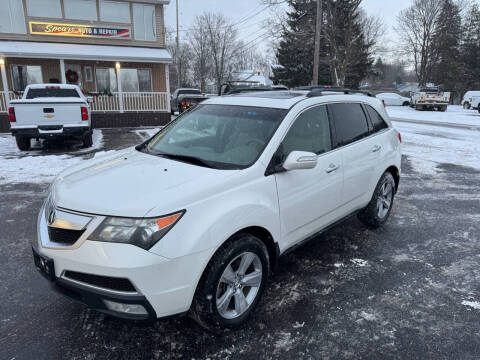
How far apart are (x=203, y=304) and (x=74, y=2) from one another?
64.6 ft

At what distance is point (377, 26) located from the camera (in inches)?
1593

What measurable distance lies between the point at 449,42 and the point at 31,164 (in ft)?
165

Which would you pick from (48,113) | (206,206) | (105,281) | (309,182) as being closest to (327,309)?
(309,182)

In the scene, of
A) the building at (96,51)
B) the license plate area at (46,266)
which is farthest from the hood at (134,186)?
the building at (96,51)

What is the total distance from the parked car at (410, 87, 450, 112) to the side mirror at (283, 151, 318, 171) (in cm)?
3099

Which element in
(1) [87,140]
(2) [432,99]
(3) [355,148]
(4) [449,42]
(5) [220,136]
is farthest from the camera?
(4) [449,42]

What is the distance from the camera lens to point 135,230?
2260mm

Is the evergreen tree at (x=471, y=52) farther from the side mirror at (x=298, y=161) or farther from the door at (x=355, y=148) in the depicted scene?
the side mirror at (x=298, y=161)

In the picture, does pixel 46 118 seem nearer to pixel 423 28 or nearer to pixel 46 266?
pixel 46 266

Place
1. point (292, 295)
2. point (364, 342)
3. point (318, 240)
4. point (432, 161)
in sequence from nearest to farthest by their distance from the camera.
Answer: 1. point (364, 342)
2. point (292, 295)
3. point (318, 240)
4. point (432, 161)

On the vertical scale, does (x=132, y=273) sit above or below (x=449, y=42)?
below

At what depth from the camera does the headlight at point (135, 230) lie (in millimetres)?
2246

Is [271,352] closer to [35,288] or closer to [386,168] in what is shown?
[35,288]

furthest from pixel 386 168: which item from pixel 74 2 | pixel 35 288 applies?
pixel 74 2
